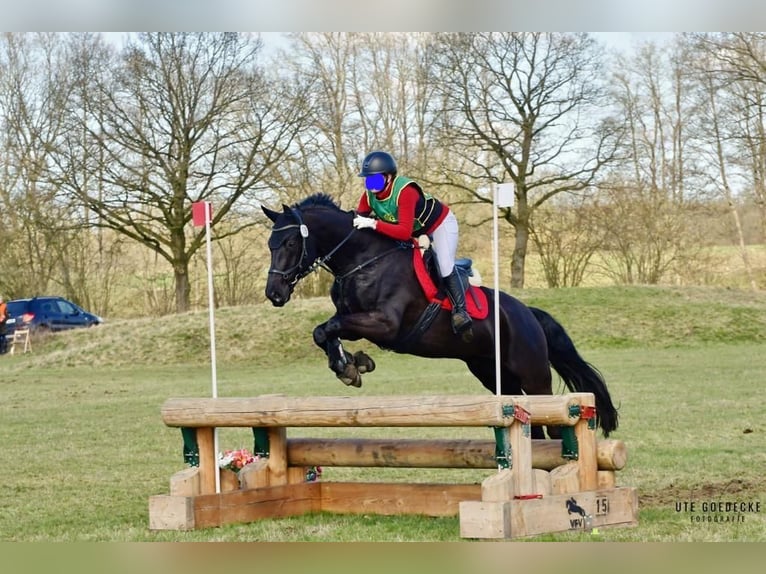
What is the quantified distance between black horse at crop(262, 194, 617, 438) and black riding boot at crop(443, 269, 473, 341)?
0.07 metres

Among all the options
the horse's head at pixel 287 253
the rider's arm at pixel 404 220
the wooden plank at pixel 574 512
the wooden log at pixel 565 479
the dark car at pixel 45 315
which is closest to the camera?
the wooden plank at pixel 574 512

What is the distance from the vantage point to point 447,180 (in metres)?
17.8

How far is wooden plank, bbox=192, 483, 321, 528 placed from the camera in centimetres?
574

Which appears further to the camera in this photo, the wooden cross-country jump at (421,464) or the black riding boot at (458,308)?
the black riding boot at (458,308)

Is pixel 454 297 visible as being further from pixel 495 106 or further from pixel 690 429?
pixel 495 106

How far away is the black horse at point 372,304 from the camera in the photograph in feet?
18.4

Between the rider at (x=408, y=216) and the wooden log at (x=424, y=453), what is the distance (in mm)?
626

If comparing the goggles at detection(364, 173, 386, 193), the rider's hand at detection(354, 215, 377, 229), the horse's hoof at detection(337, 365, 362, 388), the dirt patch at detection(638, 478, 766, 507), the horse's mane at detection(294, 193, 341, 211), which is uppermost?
the goggles at detection(364, 173, 386, 193)

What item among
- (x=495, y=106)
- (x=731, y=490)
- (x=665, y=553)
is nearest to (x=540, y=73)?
(x=495, y=106)

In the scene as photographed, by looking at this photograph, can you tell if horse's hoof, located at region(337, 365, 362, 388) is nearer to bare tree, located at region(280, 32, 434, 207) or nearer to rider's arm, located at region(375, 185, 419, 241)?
rider's arm, located at region(375, 185, 419, 241)

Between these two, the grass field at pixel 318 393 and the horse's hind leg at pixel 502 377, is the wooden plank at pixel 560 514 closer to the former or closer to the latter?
the grass field at pixel 318 393

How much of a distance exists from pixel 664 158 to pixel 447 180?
640 centimetres

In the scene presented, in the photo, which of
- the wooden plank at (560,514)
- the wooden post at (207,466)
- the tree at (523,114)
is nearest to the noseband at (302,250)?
the wooden post at (207,466)

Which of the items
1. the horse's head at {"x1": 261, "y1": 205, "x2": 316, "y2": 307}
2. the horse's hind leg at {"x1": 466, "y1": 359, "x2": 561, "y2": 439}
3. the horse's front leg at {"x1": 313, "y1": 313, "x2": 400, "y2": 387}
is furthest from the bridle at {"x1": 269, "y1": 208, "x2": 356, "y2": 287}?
the horse's hind leg at {"x1": 466, "y1": 359, "x2": 561, "y2": 439}
